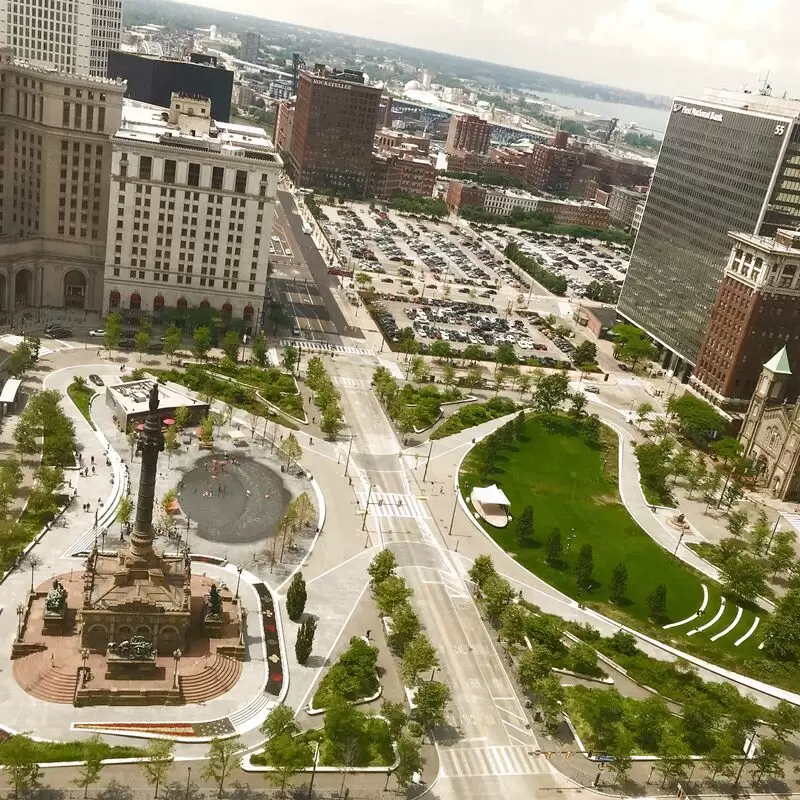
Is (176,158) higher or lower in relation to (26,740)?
higher

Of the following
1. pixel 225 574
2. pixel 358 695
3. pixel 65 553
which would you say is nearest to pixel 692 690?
pixel 358 695

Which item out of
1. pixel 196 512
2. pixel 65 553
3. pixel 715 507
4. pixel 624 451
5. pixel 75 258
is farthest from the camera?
pixel 75 258

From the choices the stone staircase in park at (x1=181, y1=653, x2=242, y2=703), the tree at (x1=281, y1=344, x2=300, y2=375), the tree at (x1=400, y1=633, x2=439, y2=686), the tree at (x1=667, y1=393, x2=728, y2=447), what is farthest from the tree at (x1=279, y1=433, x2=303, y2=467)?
the tree at (x1=667, y1=393, x2=728, y2=447)

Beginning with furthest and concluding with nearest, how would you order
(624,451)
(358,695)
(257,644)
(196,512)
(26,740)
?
(624,451), (196,512), (257,644), (358,695), (26,740)

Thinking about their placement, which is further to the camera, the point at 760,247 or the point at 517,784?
the point at 760,247

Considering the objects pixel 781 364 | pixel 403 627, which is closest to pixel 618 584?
pixel 403 627

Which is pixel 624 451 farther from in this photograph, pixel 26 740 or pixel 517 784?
pixel 26 740

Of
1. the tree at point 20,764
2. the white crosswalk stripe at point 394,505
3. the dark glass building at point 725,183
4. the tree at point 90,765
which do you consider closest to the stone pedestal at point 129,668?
the tree at point 90,765

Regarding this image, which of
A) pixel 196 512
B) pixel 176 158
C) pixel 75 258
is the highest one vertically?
pixel 176 158
